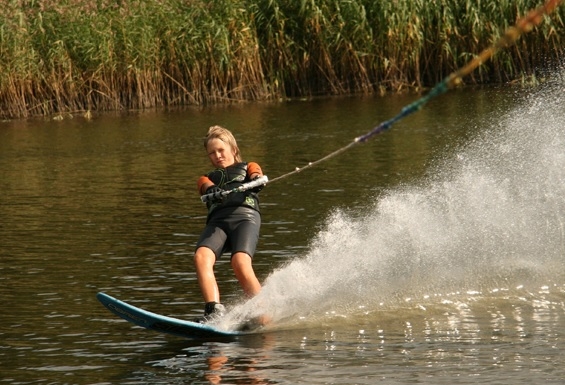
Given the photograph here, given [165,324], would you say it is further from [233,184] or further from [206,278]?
[233,184]

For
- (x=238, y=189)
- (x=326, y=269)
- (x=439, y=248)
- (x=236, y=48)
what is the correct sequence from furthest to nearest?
(x=236, y=48)
(x=439, y=248)
(x=326, y=269)
(x=238, y=189)

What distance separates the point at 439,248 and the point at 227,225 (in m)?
2.02

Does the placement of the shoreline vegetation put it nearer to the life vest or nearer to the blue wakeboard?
the life vest

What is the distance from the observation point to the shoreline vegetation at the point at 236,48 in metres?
22.6

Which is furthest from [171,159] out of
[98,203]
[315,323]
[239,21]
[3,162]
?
[315,323]

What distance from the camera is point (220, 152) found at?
27.2 ft

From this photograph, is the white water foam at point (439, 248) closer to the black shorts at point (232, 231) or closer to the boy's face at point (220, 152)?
the black shorts at point (232, 231)

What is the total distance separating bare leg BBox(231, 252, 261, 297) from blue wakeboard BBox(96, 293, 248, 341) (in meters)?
0.31

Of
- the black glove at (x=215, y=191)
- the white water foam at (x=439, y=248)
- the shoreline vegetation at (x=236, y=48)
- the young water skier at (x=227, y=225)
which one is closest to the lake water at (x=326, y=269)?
the white water foam at (x=439, y=248)

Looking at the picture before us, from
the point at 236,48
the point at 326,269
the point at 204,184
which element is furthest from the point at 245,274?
the point at 236,48

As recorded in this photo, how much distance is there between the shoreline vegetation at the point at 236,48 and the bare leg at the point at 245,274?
48.8ft

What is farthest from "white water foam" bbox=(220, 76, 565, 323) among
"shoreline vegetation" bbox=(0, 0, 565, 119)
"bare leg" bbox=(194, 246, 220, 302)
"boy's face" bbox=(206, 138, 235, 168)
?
"shoreline vegetation" bbox=(0, 0, 565, 119)

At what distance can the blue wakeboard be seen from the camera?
7.51m

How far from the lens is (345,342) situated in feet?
24.5
